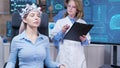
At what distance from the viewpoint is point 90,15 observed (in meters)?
3.24

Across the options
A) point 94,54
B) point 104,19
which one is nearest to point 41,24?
point 104,19

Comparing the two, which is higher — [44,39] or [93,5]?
[93,5]

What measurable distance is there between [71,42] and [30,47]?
571 millimetres

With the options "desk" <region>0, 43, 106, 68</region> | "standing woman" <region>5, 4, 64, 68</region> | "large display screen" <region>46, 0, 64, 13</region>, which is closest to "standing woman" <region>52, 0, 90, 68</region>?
"standing woman" <region>5, 4, 64, 68</region>

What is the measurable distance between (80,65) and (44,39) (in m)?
0.55

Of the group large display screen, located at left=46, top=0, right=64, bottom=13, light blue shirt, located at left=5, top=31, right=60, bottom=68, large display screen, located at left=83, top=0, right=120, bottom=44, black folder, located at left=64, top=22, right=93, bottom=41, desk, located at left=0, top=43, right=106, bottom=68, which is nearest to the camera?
light blue shirt, located at left=5, top=31, right=60, bottom=68

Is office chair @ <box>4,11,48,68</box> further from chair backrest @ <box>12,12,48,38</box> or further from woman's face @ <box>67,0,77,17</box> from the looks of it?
woman's face @ <box>67,0,77,17</box>

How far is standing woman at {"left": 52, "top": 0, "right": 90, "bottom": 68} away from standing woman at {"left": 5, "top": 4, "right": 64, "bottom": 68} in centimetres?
37

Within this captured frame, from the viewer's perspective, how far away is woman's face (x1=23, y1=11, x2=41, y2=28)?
2.23m

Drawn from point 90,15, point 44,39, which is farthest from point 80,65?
point 90,15

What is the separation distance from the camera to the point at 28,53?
7.14 feet

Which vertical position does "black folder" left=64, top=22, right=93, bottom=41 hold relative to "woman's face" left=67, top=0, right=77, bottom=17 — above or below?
below

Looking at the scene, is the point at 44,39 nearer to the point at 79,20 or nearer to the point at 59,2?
the point at 79,20

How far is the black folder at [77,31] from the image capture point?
8.19 ft
